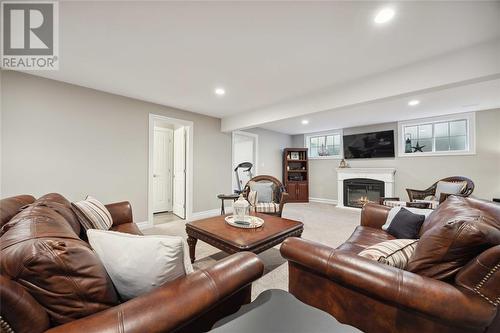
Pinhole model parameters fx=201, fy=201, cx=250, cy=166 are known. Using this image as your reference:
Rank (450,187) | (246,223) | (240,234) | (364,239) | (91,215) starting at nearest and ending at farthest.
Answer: (91,215) → (364,239) → (240,234) → (246,223) → (450,187)

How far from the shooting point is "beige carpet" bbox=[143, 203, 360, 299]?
2.02m

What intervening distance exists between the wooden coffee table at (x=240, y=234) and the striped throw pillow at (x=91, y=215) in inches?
31.1

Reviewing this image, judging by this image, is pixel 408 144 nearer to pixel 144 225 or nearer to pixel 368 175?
pixel 368 175

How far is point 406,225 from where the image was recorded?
5.89 feet

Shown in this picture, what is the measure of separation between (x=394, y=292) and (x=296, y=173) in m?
5.90

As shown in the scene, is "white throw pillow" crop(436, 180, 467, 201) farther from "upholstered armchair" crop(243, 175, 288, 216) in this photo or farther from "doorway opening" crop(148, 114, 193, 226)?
"doorway opening" crop(148, 114, 193, 226)

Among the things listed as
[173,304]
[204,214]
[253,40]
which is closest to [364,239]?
[173,304]

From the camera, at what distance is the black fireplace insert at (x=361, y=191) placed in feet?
17.2

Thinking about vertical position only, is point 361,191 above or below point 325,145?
below

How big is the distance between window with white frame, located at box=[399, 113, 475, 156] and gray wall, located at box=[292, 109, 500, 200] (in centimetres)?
11

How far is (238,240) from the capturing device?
180cm

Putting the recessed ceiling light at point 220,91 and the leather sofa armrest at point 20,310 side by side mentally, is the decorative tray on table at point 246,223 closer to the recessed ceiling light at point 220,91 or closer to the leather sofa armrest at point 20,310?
the leather sofa armrest at point 20,310

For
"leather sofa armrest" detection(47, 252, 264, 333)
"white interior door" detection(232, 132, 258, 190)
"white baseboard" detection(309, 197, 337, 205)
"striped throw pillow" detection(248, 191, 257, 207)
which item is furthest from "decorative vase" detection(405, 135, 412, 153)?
"leather sofa armrest" detection(47, 252, 264, 333)

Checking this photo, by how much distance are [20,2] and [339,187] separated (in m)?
6.33
